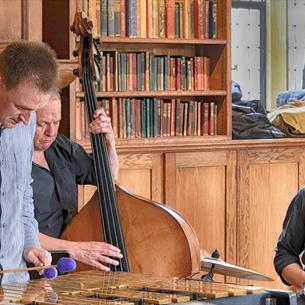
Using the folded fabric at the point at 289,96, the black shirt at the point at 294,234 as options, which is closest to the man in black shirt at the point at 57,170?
the black shirt at the point at 294,234

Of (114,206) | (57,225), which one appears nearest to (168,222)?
(114,206)

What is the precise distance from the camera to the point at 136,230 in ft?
12.3

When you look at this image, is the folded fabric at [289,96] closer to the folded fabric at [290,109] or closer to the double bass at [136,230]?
the folded fabric at [290,109]

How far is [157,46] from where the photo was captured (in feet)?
18.4

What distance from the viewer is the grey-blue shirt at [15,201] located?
2967 mm

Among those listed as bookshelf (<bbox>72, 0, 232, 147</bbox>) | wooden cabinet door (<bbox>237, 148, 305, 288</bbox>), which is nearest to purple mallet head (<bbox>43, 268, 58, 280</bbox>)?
bookshelf (<bbox>72, 0, 232, 147</bbox>)

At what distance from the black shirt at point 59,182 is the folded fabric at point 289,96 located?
8.96 ft

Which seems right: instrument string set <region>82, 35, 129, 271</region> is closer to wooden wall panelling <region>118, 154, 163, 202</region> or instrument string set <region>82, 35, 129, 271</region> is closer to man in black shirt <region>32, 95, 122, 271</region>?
man in black shirt <region>32, 95, 122, 271</region>

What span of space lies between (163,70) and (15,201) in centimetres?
258

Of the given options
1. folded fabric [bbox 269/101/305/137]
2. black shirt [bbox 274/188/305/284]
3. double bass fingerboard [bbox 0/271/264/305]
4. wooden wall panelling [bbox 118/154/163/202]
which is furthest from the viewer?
folded fabric [bbox 269/101/305/137]

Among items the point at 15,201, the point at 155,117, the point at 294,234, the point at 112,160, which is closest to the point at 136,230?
the point at 112,160

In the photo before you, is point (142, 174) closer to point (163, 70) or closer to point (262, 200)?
point (163, 70)

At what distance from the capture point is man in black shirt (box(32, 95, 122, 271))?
389cm

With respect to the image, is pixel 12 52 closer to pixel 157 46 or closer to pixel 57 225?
pixel 57 225
